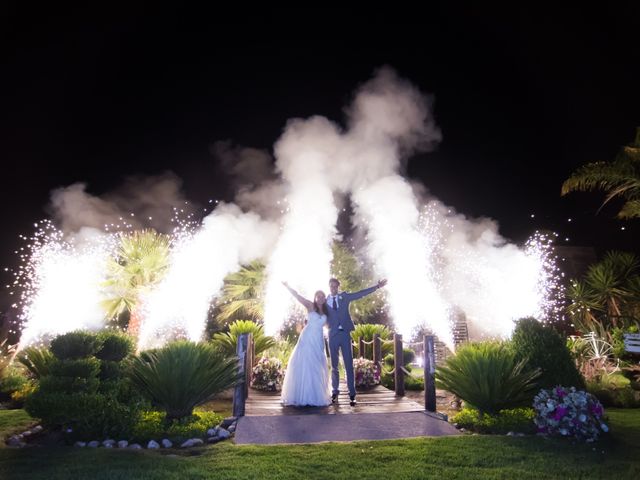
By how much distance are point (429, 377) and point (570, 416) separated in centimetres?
271

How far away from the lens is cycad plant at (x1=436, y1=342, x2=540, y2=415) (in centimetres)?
759

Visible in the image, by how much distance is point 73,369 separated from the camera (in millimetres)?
7441

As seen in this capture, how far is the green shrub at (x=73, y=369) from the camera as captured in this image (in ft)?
24.3

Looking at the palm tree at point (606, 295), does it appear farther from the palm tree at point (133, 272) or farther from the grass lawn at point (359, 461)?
the palm tree at point (133, 272)

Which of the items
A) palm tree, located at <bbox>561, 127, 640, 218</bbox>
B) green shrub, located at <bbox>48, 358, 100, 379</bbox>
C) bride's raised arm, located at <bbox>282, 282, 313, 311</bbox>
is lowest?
green shrub, located at <bbox>48, 358, 100, 379</bbox>

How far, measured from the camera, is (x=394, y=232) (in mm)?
22438

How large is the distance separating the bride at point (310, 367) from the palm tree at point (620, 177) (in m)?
11.0

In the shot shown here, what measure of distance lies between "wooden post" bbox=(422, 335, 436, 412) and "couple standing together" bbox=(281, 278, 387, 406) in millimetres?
1529

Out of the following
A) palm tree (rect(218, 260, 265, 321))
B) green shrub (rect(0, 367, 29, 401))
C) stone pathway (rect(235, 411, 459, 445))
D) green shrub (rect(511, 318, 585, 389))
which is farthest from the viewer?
palm tree (rect(218, 260, 265, 321))

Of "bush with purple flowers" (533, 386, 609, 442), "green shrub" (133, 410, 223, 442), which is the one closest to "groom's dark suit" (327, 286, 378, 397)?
"green shrub" (133, 410, 223, 442)

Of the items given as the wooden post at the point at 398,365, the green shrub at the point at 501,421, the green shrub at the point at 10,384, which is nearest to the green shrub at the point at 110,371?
the green shrub at the point at 10,384

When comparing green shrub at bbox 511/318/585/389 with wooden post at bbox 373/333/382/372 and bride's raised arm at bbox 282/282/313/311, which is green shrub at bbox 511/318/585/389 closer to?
bride's raised arm at bbox 282/282/313/311

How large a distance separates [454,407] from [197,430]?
5985 mm

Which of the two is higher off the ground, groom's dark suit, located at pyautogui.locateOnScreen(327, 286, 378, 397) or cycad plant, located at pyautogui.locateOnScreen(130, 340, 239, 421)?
groom's dark suit, located at pyautogui.locateOnScreen(327, 286, 378, 397)
